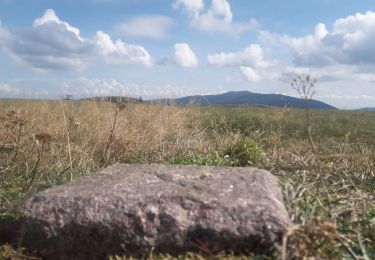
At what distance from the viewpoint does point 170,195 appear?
269 cm

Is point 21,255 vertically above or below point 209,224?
below

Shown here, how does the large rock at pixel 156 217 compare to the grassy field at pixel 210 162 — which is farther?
the grassy field at pixel 210 162

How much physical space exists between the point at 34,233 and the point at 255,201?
1.19 m

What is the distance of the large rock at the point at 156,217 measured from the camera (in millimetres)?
2469

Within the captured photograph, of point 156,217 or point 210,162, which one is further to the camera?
point 210,162

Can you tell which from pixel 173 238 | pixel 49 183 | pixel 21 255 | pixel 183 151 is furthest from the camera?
pixel 183 151

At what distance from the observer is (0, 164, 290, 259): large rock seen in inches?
97.2

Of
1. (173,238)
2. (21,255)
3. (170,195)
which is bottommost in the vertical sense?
(21,255)

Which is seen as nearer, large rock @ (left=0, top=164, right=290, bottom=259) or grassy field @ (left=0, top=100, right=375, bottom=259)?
large rock @ (left=0, top=164, right=290, bottom=259)

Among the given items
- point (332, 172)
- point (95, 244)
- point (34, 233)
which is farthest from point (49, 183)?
point (332, 172)

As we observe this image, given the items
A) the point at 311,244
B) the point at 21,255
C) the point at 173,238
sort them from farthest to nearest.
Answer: the point at 21,255, the point at 173,238, the point at 311,244

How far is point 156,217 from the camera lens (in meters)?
2.60

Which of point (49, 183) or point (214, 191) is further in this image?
point (49, 183)

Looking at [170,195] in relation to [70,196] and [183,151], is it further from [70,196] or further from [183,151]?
[183,151]
